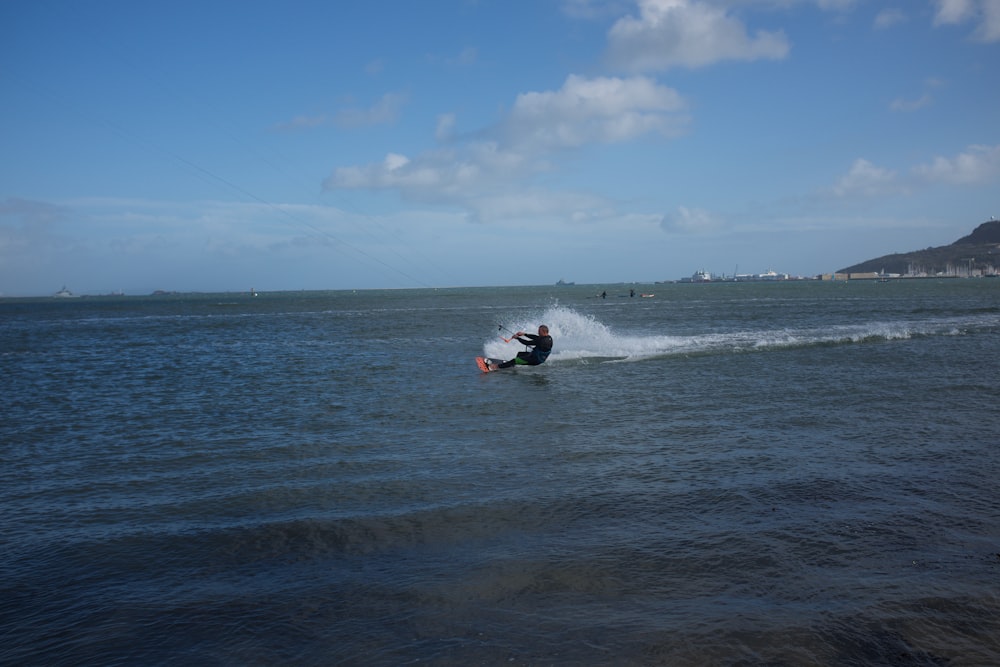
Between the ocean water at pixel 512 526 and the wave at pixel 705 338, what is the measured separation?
30.1ft

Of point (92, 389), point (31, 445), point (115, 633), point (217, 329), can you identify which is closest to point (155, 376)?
point (92, 389)

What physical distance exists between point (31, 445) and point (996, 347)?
32254 mm

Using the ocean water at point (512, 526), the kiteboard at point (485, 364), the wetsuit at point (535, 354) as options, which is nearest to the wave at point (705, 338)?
the wetsuit at point (535, 354)

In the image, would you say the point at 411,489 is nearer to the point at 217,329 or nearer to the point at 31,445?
the point at 31,445

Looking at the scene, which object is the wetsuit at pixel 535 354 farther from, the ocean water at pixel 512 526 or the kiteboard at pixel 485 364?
the ocean water at pixel 512 526

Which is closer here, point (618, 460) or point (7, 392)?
point (618, 460)

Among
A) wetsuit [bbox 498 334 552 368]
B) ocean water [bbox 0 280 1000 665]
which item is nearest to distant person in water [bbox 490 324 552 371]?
wetsuit [bbox 498 334 552 368]

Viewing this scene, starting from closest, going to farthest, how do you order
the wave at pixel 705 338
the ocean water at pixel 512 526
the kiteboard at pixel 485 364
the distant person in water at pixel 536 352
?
the ocean water at pixel 512 526
the kiteboard at pixel 485 364
the distant person in water at pixel 536 352
the wave at pixel 705 338

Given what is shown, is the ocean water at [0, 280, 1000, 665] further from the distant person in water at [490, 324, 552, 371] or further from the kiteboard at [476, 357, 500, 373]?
the distant person in water at [490, 324, 552, 371]

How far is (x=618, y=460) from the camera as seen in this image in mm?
11375

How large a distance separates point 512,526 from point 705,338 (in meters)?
28.0

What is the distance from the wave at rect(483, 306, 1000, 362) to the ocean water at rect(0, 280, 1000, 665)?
919cm

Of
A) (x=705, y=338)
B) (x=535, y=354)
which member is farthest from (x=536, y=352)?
(x=705, y=338)

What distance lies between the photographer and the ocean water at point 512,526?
5.92 metres
